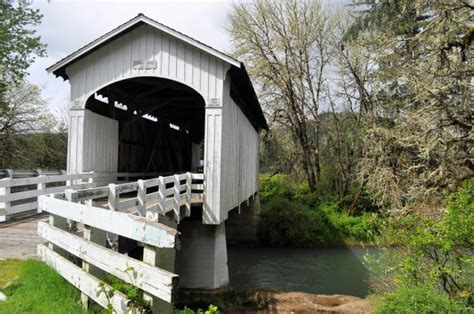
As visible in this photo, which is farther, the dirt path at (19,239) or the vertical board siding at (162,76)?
the vertical board siding at (162,76)

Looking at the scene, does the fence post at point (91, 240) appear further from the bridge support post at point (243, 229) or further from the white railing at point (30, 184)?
the bridge support post at point (243, 229)

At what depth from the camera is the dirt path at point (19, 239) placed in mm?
6148

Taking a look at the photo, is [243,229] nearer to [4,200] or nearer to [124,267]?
[4,200]

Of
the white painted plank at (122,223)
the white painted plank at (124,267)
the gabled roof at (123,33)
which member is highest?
the gabled roof at (123,33)

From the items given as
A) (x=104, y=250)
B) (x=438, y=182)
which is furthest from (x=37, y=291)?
(x=438, y=182)

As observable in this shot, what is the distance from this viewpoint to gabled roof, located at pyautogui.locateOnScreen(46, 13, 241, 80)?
30.0ft

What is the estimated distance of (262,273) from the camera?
15.4 meters

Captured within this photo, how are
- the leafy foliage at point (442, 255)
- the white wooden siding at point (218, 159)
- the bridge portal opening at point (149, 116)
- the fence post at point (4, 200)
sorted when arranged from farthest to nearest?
the bridge portal opening at point (149, 116)
the white wooden siding at point (218, 159)
the fence post at point (4, 200)
the leafy foliage at point (442, 255)

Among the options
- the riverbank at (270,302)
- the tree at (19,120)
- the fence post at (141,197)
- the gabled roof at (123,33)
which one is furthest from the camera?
the tree at (19,120)

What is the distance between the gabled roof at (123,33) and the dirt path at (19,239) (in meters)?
3.63

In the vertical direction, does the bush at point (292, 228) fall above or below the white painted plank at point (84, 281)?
below

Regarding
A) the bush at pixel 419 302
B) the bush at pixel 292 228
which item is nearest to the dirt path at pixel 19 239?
the bush at pixel 419 302

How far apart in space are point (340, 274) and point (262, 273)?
2.90 meters

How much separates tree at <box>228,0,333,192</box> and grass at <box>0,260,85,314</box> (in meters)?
19.8
